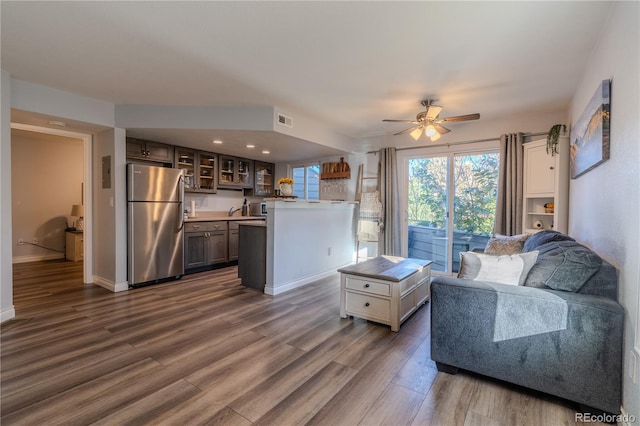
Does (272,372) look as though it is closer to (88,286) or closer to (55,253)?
(88,286)

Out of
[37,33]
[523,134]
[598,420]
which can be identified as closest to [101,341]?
[37,33]

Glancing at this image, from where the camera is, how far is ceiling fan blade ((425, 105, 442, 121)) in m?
3.15

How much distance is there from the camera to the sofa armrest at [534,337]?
5.23 ft

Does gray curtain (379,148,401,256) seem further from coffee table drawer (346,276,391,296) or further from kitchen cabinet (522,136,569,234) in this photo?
coffee table drawer (346,276,391,296)

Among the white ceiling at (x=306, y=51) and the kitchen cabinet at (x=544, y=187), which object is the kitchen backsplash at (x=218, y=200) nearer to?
the white ceiling at (x=306, y=51)

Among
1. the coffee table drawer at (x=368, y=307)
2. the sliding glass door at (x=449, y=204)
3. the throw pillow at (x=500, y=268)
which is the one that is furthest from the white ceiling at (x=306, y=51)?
the coffee table drawer at (x=368, y=307)

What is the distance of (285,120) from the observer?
12.9 feet

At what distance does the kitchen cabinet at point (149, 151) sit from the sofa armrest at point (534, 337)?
4475 mm

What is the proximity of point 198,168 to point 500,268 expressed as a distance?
15.9ft

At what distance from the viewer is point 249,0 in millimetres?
1838

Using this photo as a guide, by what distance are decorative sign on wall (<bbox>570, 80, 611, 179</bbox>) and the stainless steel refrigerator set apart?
467 cm

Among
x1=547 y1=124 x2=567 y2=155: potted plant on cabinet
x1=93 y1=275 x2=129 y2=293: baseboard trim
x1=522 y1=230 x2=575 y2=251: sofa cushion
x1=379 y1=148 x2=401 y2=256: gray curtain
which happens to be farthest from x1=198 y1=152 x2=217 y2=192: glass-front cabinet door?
x1=547 y1=124 x2=567 y2=155: potted plant on cabinet

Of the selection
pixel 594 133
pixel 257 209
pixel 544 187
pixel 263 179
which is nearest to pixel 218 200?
pixel 257 209

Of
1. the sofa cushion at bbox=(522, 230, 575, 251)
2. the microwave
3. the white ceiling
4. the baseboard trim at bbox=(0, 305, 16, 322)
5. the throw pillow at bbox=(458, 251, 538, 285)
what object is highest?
the white ceiling
